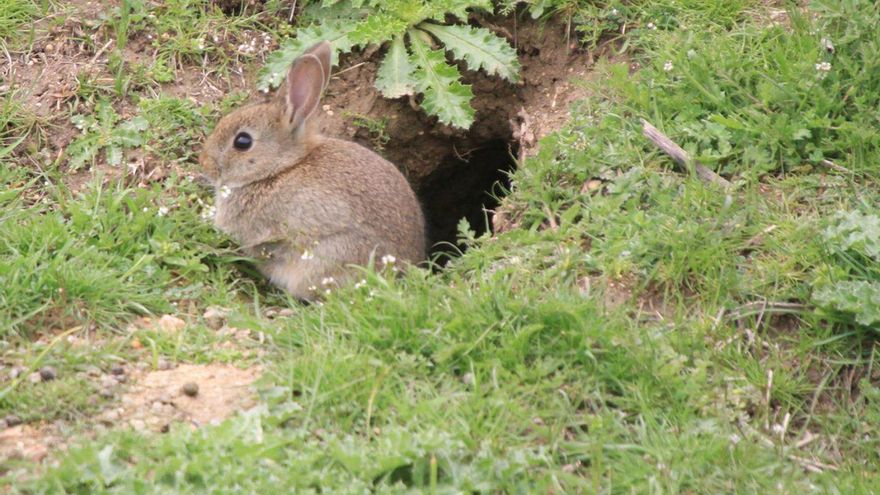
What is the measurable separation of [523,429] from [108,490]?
4.93ft

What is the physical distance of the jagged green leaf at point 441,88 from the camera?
6.35 meters

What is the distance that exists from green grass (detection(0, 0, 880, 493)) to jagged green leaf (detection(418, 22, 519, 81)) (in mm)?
537

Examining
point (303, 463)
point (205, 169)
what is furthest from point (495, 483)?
point (205, 169)

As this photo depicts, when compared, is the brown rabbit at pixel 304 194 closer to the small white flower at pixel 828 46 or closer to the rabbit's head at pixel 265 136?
the rabbit's head at pixel 265 136

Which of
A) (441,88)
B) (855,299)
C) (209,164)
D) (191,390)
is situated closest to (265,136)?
(209,164)

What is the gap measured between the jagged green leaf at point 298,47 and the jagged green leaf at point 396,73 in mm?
238

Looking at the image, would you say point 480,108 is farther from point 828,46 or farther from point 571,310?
point 571,310

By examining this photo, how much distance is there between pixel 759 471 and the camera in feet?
13.3

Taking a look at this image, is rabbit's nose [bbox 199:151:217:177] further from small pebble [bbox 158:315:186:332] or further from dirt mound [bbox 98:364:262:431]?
dirt mound [bbox 98:364:262:431]

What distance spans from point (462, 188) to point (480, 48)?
1609mm

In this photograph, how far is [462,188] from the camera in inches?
317

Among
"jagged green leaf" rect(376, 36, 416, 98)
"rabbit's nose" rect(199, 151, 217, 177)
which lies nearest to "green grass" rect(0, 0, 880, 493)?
"rabbit's nose" rect(199, 151, 217, 177)

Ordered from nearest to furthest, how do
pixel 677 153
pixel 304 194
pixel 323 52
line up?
pixel 677 153 → pixel 304 194 → pixel 323 52

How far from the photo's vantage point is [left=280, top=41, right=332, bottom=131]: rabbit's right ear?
5809 millimetres
